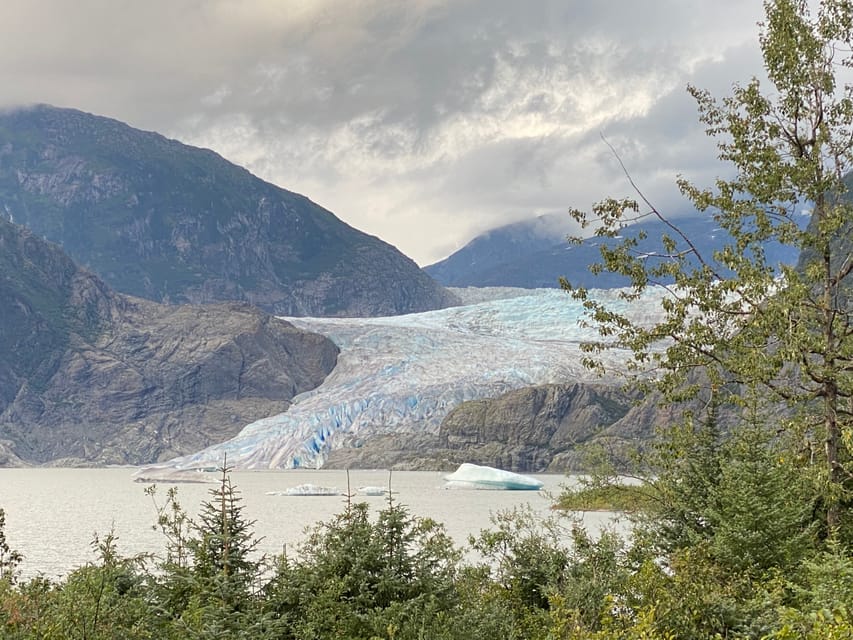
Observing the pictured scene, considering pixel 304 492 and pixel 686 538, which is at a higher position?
pixel 686 538

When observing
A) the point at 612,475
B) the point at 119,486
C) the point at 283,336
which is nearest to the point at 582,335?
the point at 119,486

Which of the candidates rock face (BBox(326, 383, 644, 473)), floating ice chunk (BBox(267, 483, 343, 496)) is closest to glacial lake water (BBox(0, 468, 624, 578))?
floating ice chunk (BBox(267, 483, 343, 496))

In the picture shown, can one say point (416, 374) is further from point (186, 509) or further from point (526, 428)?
point (186, 509)

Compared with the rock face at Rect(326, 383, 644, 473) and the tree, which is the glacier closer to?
the rock face at Rect(326, 383, 644, 473)

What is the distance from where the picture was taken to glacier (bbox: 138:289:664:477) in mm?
100188

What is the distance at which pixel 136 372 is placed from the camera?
174750mm

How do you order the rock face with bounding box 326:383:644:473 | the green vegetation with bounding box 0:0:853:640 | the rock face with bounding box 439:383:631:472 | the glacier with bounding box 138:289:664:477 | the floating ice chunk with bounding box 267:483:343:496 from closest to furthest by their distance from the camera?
the green vegetation with bounding box 0:0:853:640 < the floating ice chunk with bounding box 267:483:343:496 < the glacier with bounding box 138:289:664:477 < the rock face with bounding box 326:383:644:473 < the rock face with bounding box 439:383:631:472

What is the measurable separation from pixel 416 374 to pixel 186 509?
169 feet

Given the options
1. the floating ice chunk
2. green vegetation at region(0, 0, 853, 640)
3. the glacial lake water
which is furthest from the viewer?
the floating ice chunk

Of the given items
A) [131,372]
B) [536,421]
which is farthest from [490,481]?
[131,372]

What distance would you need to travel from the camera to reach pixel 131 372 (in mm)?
174750

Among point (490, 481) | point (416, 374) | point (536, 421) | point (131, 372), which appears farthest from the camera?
point (131, 372)

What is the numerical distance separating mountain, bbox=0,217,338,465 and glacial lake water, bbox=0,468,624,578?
225ft

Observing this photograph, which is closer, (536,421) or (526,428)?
(536,421)
